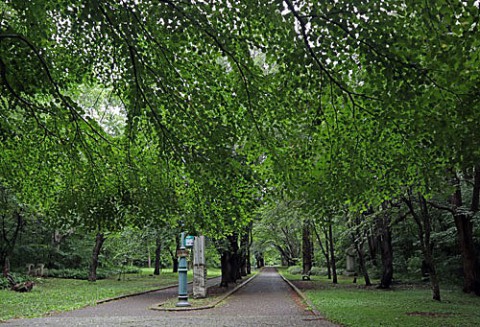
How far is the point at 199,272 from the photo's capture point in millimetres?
17422

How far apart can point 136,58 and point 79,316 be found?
29.2 ft

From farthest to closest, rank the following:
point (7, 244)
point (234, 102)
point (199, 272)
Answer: point (7, 244)
point (199, 272)
point (234, 102)

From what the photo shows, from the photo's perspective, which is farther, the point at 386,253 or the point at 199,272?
the point at 386,253

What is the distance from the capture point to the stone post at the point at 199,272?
17.2m

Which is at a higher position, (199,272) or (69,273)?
(199,272)

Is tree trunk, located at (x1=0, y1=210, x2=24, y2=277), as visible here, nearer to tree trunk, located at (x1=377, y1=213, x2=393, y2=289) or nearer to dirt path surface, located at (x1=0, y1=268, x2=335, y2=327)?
dirt path surface, located at (x1=0, y1=268, x2=335, y2=327)

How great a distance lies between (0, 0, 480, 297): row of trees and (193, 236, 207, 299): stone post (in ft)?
29.1

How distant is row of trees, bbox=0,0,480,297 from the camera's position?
5.41m

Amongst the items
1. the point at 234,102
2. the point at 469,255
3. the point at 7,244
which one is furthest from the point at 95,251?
the point at 234,102

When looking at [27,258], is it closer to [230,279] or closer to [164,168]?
[230,279]

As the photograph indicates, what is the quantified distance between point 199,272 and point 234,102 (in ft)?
37.9

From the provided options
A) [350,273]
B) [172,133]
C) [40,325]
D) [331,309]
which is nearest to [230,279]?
[350,273]

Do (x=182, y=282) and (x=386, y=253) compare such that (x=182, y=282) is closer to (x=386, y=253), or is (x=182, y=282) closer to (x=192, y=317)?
(x=192, y=317)

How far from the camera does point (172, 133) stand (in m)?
6.95
